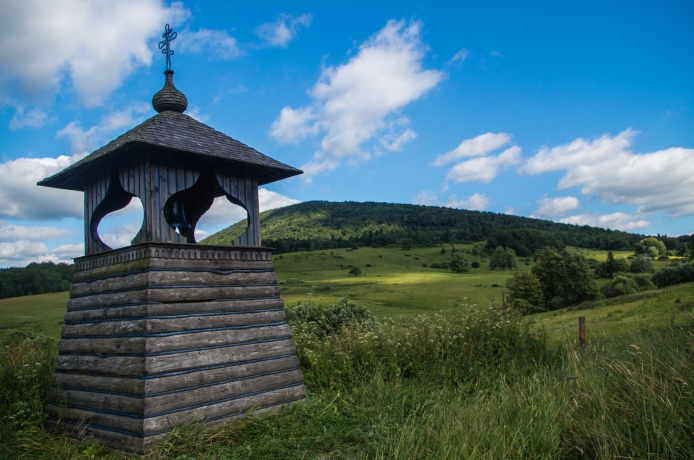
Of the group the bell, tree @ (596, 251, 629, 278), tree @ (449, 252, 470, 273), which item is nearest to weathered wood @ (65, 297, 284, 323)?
the bell

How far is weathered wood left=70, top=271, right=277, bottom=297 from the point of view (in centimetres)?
655

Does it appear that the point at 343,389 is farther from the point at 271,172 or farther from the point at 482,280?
the point at 482,280

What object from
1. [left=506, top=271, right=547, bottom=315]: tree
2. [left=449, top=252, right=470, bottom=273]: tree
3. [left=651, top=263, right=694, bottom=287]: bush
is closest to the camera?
[left=651, top=263, right=694, bottom=287]: bush

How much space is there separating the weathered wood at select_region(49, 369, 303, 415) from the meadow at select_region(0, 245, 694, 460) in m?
0.39

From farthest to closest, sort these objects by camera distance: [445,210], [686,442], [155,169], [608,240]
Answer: [445,210]
[608,240]
[155,169]
[686,442]

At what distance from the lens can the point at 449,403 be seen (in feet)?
21.5

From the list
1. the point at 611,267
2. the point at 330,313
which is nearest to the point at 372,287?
the point at 330,313

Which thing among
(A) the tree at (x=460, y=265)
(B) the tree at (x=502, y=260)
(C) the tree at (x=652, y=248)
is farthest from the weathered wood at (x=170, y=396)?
(C) the tree at (x=652, y=248)

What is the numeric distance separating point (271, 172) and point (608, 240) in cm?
10725

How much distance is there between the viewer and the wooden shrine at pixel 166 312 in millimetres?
6250

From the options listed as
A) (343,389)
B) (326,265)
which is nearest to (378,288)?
(326,265)

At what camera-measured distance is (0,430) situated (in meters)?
6.60

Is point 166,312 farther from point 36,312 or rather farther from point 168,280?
point 36,312

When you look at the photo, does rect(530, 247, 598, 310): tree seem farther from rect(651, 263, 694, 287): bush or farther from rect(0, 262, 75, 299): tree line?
rect(0, 262, 75, 299): tree line
